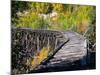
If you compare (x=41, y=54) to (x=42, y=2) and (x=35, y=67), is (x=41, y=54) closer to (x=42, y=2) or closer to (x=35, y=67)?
(x=35, y=67)

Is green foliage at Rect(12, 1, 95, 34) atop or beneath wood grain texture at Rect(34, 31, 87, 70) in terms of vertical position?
atop

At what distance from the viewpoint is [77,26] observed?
2.37m

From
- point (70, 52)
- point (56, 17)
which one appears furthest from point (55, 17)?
point (70, 52)

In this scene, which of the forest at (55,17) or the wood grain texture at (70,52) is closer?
the forest at (55,17)

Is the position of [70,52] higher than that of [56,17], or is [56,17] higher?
[56,17]

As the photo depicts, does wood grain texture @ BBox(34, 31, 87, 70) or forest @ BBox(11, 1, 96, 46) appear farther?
wood grain texture @ BBox(34, 31, 87, 70)

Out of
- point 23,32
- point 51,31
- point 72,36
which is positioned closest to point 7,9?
point 23,32

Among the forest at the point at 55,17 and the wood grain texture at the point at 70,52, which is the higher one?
the forest at the point at 55,17

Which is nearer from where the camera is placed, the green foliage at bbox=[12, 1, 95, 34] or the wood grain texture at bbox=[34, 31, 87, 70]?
the green foliage at bbox=[12, 1, 95, 34]

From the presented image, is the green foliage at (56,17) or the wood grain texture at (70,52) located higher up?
the green foliage at (56,17)

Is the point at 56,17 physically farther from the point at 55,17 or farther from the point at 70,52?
the point at 70,52

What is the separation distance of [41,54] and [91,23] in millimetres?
643

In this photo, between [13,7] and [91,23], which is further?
[91,23]

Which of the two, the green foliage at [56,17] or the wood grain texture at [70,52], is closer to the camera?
the green foliage at [56,17]
